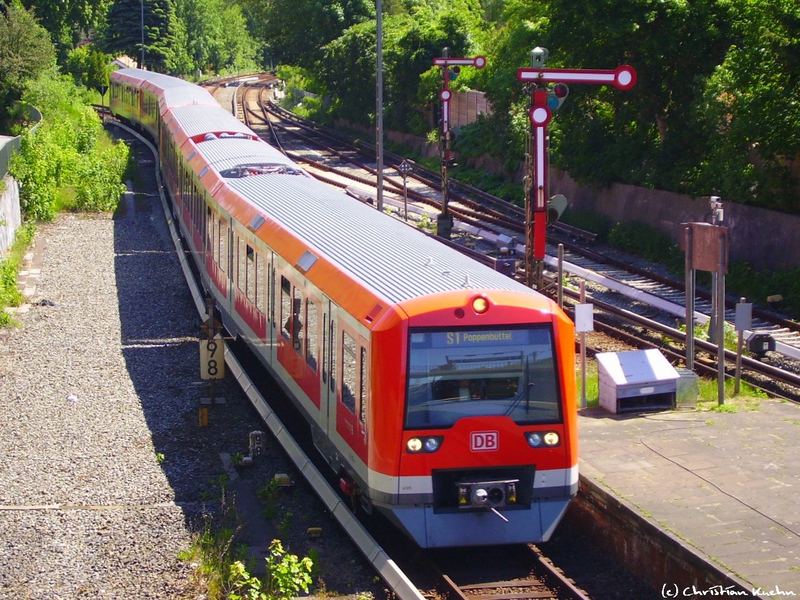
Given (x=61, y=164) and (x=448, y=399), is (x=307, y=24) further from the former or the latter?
(x=448, y=399)

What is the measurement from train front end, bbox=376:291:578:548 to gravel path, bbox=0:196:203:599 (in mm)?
2204

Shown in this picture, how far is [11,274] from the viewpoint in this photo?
868 inches

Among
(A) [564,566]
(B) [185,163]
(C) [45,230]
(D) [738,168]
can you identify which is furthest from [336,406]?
(C) [45,230]

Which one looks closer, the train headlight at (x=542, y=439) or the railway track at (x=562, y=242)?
the train headlight at (x=542, y=439)

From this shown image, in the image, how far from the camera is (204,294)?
848 inches

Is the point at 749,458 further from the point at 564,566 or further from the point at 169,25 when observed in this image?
the point at 169,25

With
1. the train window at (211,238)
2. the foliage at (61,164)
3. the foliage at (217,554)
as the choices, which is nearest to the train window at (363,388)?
the foliage at (217,554)

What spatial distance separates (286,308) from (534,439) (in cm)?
414

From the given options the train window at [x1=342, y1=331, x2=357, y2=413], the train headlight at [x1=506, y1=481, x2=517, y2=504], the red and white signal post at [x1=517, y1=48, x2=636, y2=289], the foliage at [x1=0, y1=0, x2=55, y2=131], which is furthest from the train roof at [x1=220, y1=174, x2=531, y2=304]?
the foliage at [x1=0, y1=0, x2=55, y2=131]

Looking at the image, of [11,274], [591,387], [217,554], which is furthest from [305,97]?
[217,554]

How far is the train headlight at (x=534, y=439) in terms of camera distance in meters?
9.82

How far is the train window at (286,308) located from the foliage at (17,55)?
32.6 metres

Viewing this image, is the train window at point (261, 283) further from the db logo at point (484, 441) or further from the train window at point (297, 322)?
the db logo at point (484, 441)

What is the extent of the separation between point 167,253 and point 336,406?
1644cm
